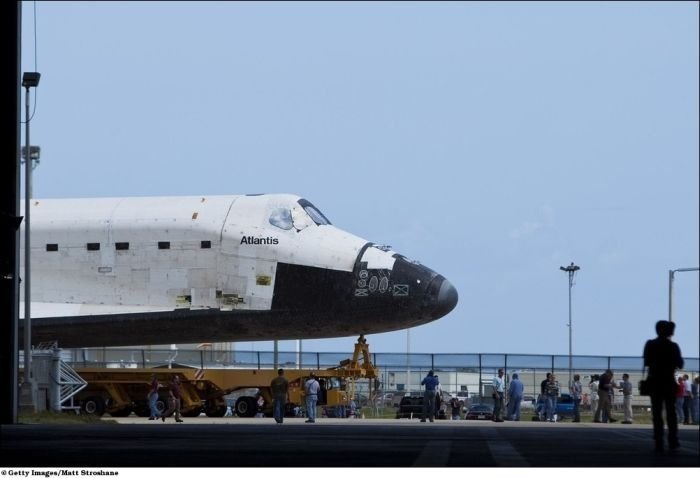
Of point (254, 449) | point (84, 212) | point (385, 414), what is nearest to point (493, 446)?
point (254, 449)

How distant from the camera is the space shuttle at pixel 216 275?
108 ft

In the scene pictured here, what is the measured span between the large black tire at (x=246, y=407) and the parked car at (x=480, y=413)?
12.1 metres

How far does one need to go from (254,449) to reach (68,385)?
73.6 feet


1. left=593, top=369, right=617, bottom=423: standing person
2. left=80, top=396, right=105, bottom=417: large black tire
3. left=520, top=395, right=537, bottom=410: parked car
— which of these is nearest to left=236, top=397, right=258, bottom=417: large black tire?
left=80, top=396, right=105, bottom=417: large black tire

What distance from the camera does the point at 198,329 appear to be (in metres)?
33.9

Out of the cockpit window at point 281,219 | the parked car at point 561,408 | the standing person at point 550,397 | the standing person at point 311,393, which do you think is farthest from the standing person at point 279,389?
the parked car at point 561,408

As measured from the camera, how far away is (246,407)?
123 ft

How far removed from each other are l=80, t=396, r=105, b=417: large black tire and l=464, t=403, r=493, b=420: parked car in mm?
15157

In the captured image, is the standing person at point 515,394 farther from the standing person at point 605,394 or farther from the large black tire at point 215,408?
the large black tire at point 215,408

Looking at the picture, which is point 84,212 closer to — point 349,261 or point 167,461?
point 349,261

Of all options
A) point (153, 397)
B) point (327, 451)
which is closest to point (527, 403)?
point (153, 397)

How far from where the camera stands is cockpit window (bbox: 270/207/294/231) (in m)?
33.4

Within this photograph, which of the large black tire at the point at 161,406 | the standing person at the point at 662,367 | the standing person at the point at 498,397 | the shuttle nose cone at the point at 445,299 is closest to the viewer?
the standing person at the point at 662,367

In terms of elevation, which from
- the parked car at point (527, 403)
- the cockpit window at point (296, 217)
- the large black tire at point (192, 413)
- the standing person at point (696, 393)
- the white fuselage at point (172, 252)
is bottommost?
the parked car at point (527, 403)
